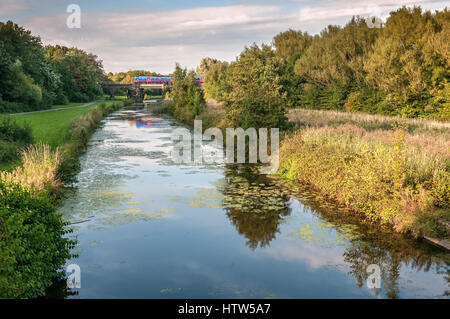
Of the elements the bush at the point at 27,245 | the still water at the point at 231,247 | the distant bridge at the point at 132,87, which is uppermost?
the distant bridge at the point at 132,87

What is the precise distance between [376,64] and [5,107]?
38616 mm

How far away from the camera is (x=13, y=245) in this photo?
5.84 metres

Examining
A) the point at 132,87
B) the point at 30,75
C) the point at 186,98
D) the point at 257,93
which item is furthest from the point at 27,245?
the point at 132,87

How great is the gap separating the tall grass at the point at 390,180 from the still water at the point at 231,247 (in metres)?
0.55

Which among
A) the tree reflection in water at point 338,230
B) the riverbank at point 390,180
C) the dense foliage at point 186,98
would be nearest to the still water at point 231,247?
the tree reflection in water at point 338,230

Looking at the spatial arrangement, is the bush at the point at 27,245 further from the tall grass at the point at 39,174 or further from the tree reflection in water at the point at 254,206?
the tree reflection in water at the point at 254,206

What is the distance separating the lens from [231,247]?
925cm

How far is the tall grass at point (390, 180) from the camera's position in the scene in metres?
9.56

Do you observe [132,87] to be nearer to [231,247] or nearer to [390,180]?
[390,180]

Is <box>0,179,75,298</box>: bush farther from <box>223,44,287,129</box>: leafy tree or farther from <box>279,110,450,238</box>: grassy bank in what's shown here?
<box>223,44,287,129</box>: leafy tree

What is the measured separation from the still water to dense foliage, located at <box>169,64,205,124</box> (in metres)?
27.1

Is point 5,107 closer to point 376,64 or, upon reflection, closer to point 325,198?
point 376,64

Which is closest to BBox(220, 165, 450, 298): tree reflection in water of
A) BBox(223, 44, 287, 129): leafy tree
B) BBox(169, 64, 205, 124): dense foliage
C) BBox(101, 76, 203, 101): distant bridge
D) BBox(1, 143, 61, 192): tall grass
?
BBox(1, 143, 61, 192): tall grass
